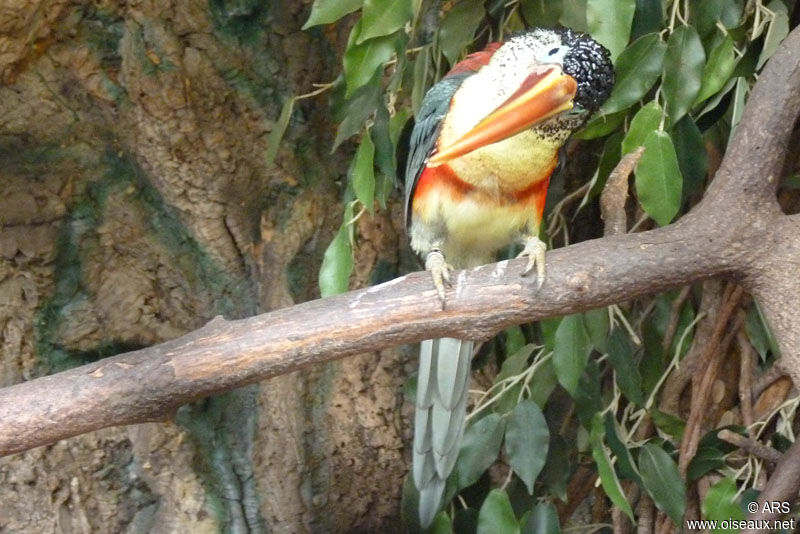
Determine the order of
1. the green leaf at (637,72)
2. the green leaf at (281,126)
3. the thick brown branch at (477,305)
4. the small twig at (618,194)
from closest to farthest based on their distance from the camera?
1. the thick brown branch at (477,305)
2. the small twig at (618,194)
3. the green leaf at (637,72)
4. the green leaf at (281,126)

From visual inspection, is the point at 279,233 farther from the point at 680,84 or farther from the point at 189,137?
the point at 680,84

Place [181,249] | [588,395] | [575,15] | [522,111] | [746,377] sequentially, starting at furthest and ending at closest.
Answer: [181,249], [746,377], [588,395], [575,15], [522,111]

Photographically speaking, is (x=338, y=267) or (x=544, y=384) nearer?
(x=338, y=267)

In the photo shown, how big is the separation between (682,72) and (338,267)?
0.76 meters

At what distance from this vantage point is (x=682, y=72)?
176 centimetres

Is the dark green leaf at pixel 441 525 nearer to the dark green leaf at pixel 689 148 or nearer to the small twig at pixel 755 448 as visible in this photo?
the small twig at pixel 755 448

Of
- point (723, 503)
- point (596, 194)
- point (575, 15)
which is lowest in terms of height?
point (723, 503)

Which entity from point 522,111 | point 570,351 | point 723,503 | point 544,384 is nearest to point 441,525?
point 544,384

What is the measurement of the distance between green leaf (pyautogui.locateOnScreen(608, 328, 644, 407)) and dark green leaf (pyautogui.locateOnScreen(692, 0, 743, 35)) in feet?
2.16

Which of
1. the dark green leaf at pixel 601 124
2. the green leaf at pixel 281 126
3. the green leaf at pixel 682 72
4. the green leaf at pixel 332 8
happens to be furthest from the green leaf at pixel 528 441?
the green leaf at pixel 332 8

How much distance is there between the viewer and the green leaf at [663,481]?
78.3 inches

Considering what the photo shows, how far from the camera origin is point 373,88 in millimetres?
1932

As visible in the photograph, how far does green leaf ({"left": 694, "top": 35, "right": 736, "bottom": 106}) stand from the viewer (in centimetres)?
178

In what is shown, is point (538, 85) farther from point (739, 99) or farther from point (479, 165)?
point (739, 99)
